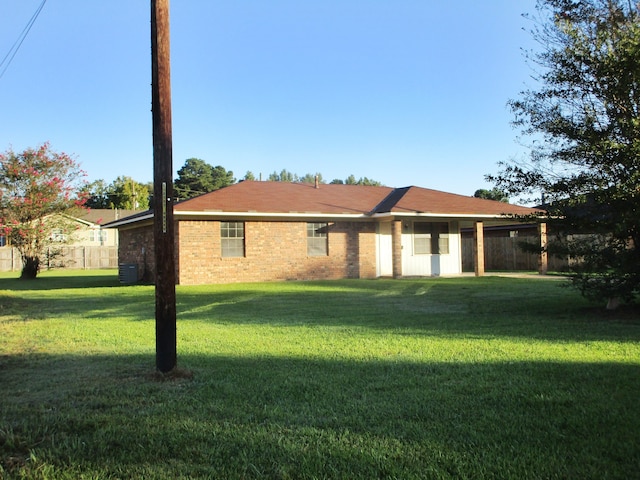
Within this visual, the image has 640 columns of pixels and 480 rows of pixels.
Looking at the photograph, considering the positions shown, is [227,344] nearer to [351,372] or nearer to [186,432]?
[351,372]

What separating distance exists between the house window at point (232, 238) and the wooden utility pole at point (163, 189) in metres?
14.7

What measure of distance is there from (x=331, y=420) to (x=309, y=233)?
1793 centimetres

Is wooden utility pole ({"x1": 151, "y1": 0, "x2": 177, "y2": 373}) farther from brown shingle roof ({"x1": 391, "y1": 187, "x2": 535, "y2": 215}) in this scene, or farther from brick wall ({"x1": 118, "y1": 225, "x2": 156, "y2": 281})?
brown shingle roof ({"x1": 391, "y1": 187, "x2": 535, "y2": 215})

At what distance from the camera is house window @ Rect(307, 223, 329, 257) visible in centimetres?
2219

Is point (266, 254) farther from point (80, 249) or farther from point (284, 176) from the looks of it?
point (284, 176)

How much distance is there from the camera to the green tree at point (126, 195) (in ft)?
214

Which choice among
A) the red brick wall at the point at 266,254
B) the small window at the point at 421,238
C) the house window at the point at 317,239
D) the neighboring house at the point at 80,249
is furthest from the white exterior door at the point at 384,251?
the neighboring house at the point at 80,249

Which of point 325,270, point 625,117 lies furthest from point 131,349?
point 325,270

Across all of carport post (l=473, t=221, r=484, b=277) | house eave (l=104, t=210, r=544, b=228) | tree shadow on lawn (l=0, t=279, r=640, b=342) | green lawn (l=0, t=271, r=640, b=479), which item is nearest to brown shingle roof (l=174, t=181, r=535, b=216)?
house eave (l=104, t=210, r=544, b=228)

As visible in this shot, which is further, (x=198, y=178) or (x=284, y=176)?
(x=284, y=176)

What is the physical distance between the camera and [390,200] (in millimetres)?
24625

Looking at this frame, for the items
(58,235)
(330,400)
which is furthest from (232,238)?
(330,400)

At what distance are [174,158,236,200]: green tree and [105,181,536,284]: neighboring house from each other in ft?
120

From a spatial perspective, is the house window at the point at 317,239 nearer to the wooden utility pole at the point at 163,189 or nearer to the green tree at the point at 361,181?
the wooden utility pole at the point at 163,189
